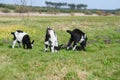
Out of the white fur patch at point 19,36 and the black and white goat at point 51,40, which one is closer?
the black and white goat at point 51,40

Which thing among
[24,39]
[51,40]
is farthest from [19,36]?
[51,40]

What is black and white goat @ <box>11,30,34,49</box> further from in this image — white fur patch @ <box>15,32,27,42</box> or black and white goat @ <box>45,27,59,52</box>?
black and white goat @ <box>45,27,59,52</box>

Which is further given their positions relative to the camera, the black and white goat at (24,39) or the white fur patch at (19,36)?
the white fur patch at (19,36)

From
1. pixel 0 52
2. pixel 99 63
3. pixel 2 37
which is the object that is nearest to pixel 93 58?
pixel 99 63

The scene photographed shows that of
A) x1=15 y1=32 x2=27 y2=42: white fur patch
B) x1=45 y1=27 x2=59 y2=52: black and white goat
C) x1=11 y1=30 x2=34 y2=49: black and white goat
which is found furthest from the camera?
x1=15 y1=32 x2=27 y2=42: white fur patch

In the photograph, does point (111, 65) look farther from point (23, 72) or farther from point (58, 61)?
point (23, 72)

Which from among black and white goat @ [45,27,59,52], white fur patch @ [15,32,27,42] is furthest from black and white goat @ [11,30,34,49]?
black and white goat @ [45,27,59,52]

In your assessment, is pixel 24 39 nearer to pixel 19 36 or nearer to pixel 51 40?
pixel 19 36

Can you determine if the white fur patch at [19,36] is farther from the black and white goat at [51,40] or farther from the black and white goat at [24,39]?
the black and white goat at [51,40]

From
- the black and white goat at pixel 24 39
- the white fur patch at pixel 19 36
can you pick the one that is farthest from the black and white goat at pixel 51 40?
the white fur patch at pixel 19 36

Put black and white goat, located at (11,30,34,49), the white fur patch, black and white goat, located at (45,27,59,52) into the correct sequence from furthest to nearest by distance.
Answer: the white fur patch
black and white goat, located at (11,30,34,49)
black and white goat, located at (45,27,59,52)

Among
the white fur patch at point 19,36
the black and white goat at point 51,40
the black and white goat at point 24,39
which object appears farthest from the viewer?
the white fur patch at point 19,36

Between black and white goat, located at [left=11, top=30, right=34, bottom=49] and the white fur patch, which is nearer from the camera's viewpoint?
black and white goat, located at [left=11, top=30, right=34, bottom=49]

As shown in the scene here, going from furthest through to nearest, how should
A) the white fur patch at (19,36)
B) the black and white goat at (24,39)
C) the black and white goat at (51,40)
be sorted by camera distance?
the white fur patch at (19,36)
the black and white goat at (24,39)
the black and white goat at (51,40)
